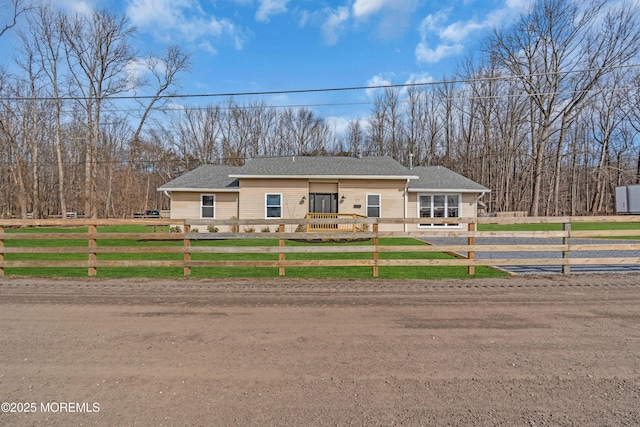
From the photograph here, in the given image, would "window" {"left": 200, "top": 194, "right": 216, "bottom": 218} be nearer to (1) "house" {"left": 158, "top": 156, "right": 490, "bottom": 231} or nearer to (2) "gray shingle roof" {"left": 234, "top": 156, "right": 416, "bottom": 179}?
(1) "house" {"left": 158, "top": 156, "right": 490, "bottom": 231}

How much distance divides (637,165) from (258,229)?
46.3 m

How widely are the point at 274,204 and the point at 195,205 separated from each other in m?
4.87

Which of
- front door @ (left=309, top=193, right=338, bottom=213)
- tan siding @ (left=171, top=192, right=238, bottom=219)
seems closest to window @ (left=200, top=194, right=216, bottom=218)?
tan siding @ (left=171, top=192, right=238, bottom=219)

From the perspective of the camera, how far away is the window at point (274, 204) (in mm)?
18125

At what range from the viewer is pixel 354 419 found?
7.71 feet

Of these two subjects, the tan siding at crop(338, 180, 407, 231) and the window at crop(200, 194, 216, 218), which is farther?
the window at crop(200, 194, 216, 218)

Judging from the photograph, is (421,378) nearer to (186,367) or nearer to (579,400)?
(579,400)

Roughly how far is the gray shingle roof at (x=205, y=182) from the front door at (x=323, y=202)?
168 inches

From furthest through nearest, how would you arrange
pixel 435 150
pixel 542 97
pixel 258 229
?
pixel 435 150 → pixel 542 97 → pixel 258 229

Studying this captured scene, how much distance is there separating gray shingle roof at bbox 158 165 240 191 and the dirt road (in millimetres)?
13404

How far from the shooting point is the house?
18094mm

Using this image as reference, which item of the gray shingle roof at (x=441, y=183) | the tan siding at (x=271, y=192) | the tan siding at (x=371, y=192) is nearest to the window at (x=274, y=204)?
the tan siding at (x=271, y=192)

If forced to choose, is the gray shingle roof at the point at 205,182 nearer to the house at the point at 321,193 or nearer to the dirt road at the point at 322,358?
the house at the point at 321,193

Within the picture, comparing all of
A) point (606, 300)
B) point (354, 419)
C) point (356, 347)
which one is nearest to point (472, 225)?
point (606, 300)
